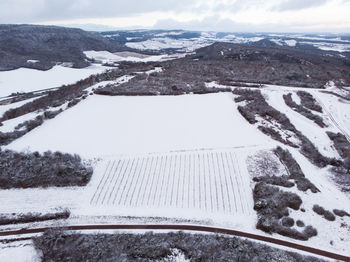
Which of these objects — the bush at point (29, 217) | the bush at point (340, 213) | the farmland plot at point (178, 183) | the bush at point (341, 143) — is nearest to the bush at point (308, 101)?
the bush at point (341, 143)

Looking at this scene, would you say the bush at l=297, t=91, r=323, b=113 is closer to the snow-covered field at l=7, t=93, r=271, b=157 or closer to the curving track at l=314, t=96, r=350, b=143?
the curving track at l=314, t=96, r=350, b=143

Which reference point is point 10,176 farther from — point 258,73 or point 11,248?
point 258,73

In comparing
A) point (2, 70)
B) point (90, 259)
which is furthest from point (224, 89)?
point (2, 70)

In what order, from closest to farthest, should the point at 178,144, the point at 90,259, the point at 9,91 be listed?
the point at 90,259, the point at 178,144, the point at 9,91

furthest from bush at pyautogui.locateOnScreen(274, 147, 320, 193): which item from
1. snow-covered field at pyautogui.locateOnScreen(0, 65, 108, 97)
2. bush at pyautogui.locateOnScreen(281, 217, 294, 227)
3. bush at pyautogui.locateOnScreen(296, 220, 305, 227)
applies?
snow-covered field at pyautogui.locateOnScreen(0, 65, 108, 97)

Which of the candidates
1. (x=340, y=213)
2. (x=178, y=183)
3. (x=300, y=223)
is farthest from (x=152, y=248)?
(x=340, y=213)

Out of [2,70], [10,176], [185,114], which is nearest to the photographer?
[10,176]
